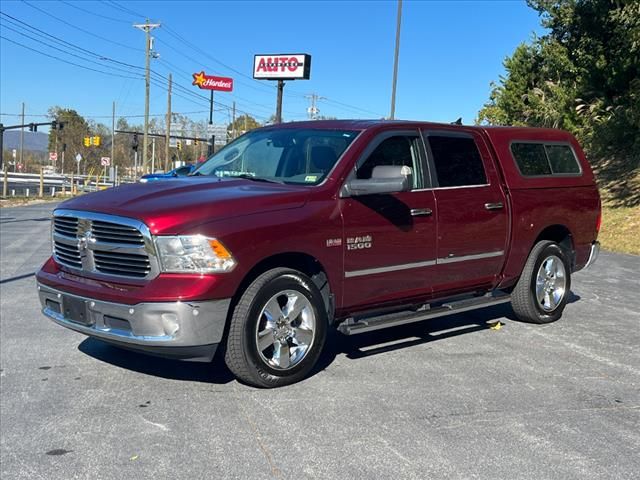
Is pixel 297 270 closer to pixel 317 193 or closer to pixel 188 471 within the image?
pixel 317 193

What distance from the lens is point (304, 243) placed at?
4.91m

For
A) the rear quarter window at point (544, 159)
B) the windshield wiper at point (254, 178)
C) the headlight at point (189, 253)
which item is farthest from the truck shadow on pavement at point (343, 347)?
the rear quarter window at point (544, 159)

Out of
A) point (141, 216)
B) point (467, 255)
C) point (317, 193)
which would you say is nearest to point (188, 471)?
point (141, 216)

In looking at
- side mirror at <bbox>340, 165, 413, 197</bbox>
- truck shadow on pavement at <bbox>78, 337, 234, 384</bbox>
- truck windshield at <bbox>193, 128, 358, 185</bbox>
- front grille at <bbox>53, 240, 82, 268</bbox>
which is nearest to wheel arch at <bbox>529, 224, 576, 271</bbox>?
side mirror at <bbox>340, 165, 413, 197</bbox>

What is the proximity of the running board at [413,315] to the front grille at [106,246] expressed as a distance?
1.59 m

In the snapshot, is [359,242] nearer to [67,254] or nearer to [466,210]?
[466,210]

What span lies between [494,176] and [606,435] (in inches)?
116

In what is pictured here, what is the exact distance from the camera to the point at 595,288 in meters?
9.56

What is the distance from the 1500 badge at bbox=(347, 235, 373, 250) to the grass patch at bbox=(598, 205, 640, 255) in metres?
11.1

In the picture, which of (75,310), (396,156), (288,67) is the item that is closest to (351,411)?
(75,310)

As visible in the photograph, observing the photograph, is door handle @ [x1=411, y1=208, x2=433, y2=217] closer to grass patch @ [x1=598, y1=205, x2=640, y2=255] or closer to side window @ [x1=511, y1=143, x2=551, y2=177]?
side window @ [x1=511, y1=143, x2=551, y2=177]

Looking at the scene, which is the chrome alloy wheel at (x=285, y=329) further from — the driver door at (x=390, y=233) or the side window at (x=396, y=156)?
the side window at (x=396, y=156)

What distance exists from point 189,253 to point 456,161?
2860 millimetres

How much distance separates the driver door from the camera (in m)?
5.27
